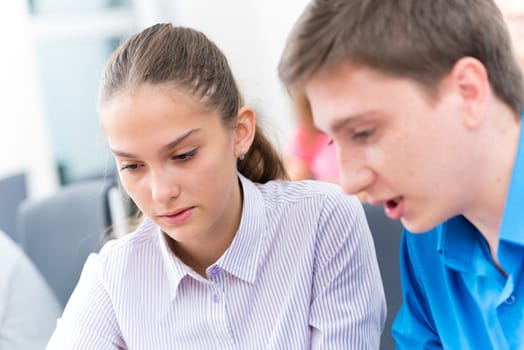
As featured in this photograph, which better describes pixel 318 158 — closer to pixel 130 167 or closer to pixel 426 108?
pixel 130 167

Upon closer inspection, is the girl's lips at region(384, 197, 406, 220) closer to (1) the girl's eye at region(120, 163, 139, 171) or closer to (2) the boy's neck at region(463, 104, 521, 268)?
(2) the boy's neck at region(463, 104, 521, 268)

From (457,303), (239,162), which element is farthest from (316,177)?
(457,303)

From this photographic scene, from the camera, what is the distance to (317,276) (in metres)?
1.33

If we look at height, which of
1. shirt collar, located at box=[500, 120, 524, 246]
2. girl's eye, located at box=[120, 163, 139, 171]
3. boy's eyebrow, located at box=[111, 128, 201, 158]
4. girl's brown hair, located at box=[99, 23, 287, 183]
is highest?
girl's brown hair, located at box=[99, 23, 287, 183]

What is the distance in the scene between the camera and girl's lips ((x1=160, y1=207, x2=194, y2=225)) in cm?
125

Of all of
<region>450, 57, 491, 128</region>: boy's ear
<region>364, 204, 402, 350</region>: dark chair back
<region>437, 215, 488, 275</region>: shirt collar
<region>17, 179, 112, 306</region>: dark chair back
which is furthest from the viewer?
<region>17, 179, 112, 306</region>: dark chair back

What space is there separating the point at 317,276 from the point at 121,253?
0.37m

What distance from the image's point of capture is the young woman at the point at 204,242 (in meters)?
1.24

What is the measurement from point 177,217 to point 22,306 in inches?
22.5

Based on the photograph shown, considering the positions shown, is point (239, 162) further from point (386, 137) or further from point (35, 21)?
point (35, 21)

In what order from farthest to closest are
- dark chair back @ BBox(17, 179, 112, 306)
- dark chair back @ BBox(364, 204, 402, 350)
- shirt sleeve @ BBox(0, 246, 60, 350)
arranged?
dark chair back @ BBox(17, 179, 112, 306) < shirt sleeve @ BBox(0, 246, 60, 350) < dark chair back @ BBox(364, 204, 402, 350)

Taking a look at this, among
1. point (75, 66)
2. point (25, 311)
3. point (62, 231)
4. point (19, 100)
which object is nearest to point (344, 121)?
point (25, 311)

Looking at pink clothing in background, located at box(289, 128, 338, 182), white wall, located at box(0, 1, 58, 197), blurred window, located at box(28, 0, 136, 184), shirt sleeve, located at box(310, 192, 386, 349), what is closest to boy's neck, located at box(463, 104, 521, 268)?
shirt sleeve, located at box(310, 192, 386, 349)

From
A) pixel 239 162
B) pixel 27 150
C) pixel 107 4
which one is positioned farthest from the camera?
pixel 107 4
